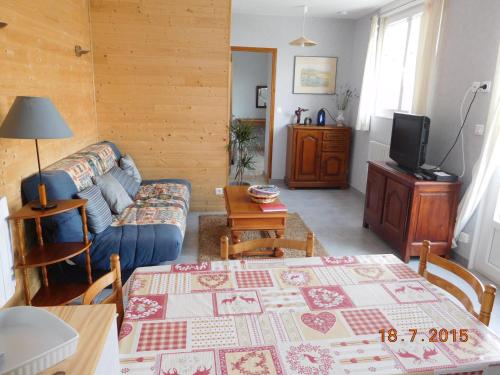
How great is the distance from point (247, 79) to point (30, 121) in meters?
7.97

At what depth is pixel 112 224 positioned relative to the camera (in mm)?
Result: 2992

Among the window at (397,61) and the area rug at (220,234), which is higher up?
the window at (397,61)

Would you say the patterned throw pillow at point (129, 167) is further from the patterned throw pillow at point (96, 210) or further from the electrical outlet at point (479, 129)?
the electrical outlet at point (479, 129)

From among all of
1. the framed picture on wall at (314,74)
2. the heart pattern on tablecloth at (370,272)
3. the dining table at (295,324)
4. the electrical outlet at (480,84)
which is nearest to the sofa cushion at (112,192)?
the dining table at (295,324)

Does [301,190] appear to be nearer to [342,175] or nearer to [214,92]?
[342,175]

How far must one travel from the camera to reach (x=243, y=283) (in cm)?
148

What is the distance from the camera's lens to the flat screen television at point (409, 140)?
3398 millimetres

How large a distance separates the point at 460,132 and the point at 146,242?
9.53 feet

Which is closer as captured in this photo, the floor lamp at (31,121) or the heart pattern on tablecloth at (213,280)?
the heart pattern on tablecloth at (213,280)

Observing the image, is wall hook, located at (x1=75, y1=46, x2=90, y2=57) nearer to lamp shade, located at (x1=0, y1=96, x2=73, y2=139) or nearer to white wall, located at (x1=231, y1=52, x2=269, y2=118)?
lamp shade, located at (x1=0, y1=96, x2=73, y2=139)

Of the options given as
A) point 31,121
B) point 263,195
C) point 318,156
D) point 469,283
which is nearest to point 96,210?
Result: point 31,121

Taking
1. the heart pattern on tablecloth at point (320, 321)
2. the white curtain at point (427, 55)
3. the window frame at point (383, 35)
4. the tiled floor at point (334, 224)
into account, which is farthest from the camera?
the window frame at point (383, 35)

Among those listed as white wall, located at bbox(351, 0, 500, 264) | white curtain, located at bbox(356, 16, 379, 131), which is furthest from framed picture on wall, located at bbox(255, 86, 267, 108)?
white wall, located at bbox(351, 0, 500, 264)

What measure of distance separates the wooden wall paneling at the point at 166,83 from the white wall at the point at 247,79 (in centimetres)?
516
